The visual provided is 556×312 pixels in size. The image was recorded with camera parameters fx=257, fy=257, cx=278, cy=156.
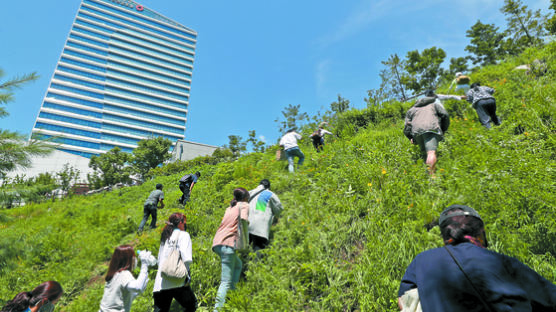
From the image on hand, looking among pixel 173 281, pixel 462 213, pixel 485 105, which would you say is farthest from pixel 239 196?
pixel 485 105

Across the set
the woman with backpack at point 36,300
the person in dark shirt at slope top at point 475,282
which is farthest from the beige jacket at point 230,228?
the person in dark shirt at slope top at point 475,282

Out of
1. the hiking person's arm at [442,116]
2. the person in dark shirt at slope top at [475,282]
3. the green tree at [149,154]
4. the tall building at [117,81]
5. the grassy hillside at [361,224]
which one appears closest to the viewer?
the person in dark shirt at slope top at [475,282]

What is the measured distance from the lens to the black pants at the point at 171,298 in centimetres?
326

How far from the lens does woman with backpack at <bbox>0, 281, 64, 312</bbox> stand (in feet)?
7.70

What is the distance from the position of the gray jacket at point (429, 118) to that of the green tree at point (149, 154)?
35393 mm

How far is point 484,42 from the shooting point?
24859 mm

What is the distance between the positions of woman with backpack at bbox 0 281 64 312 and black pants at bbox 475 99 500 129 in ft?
26.3

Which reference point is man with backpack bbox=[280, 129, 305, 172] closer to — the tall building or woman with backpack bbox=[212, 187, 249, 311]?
woman with backpack bbox=[212, 187, 249, 311]

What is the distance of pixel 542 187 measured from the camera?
3.02 metres

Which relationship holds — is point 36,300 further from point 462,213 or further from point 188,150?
point 188,150

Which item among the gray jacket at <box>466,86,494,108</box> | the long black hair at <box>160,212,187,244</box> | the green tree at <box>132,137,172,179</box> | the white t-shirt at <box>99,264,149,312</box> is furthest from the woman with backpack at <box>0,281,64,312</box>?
the green tree at <box>132,137,172,179</box>

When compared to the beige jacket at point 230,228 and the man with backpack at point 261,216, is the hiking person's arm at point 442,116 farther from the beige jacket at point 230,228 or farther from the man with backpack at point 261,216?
the beige jacket at point 230,228

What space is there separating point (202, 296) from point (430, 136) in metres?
4.69

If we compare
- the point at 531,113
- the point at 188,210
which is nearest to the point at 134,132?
the point at 188,210
